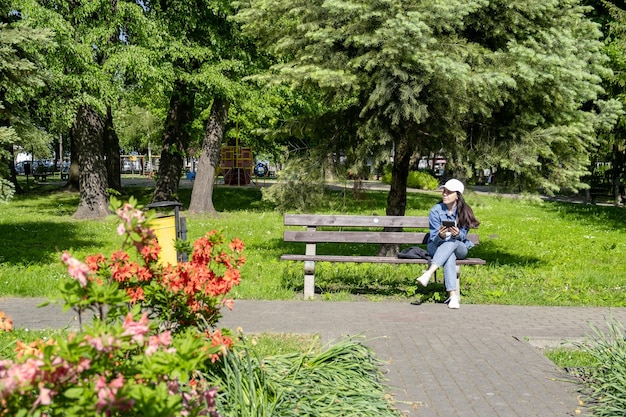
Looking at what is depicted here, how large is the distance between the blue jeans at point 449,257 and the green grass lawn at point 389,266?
0.37 metres

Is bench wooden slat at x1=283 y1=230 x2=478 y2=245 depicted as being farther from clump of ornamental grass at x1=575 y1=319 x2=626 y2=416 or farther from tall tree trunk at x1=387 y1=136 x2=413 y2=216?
clump of ornamental grass at x1=575 y1=319 x2=626 y2=416

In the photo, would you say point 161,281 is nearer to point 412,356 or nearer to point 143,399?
point 143,399

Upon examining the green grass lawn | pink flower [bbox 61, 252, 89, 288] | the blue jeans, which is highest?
pink flower [bbox 61, 252, 89, 288]

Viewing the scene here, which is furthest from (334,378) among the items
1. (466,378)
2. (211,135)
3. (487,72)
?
(211,135)

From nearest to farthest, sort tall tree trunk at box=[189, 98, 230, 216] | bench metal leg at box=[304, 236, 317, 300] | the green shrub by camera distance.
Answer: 1. bench metal leg at box=[304, 236, 317, 300]
2. tall tree trunk at box=[189, 98, 230, 216]
3. the green shrub

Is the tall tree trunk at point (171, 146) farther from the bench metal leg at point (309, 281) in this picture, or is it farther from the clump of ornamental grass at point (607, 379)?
the clump of ornamental grass at point (607, 379)

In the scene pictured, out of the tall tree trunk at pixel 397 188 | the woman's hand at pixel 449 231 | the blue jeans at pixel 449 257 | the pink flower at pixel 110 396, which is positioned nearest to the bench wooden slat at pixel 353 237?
the blue jeans at pixel 449 257

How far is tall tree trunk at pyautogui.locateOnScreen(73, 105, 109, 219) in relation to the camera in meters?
18.0

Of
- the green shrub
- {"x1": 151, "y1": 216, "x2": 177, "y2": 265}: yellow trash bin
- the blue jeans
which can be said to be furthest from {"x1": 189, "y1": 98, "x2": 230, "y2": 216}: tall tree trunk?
the green shrub

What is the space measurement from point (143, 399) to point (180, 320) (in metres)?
1.78

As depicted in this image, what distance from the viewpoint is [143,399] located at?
2258 mm

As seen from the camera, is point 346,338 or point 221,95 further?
point 221,95

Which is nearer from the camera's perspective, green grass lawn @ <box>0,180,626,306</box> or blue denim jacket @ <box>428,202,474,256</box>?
blue denim jacket @ <box>428,202,474,256</box>

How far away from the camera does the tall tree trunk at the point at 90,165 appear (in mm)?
18016
